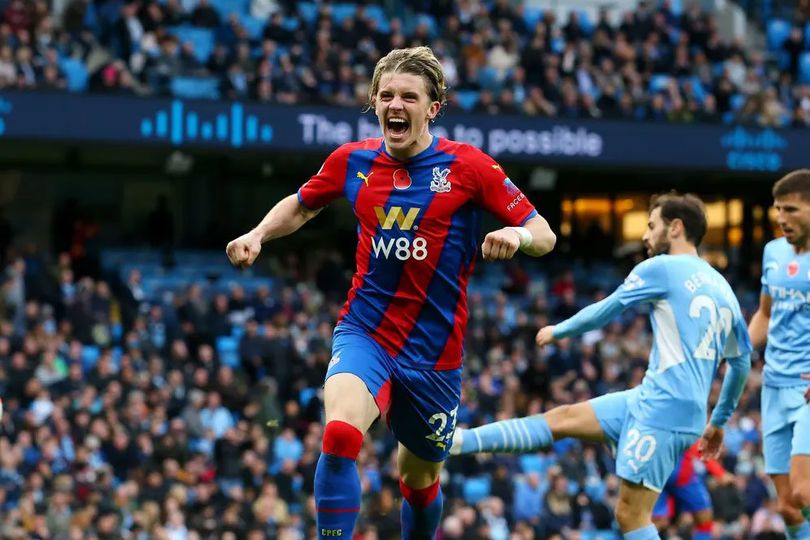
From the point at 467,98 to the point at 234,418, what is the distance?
24.4 feet

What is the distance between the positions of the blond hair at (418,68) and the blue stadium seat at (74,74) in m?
14.9

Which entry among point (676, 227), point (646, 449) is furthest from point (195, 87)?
point (646, 449)

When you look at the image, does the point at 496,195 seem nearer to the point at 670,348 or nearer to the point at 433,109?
the point at 433,109

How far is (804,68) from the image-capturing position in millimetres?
27203

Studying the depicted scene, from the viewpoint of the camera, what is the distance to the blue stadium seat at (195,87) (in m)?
22.2

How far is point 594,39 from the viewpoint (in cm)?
2592

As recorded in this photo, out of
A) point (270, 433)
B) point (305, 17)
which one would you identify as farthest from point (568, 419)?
point (305, 17)

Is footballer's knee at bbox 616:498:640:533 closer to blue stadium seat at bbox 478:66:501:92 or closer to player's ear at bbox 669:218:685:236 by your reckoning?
player's ear at bbox 669:218:685:236

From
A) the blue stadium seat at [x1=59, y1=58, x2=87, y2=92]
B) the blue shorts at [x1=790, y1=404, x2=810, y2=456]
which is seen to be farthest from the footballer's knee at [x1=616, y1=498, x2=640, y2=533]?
the blue stadium seat at [x1=59, y1=58, x2=87, y2=92]

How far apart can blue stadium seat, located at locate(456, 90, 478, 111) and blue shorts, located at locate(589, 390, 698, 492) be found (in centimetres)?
1478

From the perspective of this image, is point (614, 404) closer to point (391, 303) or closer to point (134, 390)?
point (391, 303)

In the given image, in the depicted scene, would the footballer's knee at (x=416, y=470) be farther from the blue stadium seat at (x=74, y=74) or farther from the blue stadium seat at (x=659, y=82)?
the blue stadium seat at (x=659, y=82)

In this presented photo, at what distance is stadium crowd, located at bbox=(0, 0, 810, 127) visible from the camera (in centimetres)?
2200

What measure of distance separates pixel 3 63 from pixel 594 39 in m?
9.82
